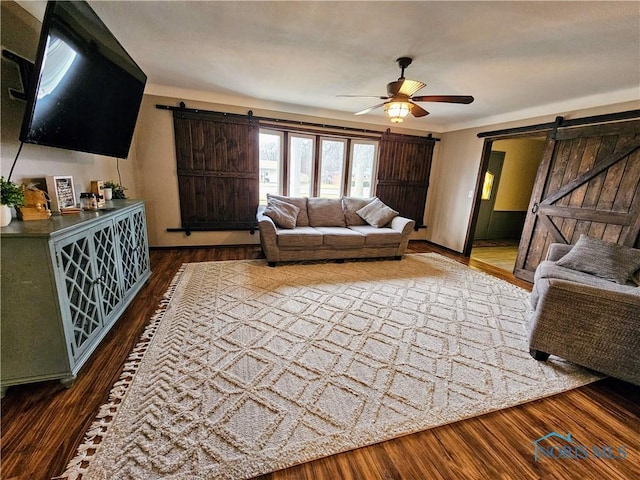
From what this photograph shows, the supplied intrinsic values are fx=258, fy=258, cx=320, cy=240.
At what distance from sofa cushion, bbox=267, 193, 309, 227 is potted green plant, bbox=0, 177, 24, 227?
8.90 feet

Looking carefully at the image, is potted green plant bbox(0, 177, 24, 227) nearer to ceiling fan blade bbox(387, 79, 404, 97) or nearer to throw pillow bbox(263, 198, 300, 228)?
throw pillow bbox(263, 198, 300, 228)

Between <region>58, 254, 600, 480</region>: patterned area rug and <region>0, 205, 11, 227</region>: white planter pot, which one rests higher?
<region>0, 205, 11, 227</region>: white planter pot

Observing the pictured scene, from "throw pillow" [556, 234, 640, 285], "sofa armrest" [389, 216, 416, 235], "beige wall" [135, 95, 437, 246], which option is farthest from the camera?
"sofa armrest" [389, 216, 416, 235]

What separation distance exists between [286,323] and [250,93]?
3.15 m

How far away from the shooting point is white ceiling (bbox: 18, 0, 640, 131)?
65.5 inches

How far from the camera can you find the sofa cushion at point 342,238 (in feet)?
12.1

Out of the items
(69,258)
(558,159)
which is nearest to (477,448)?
(69,258)

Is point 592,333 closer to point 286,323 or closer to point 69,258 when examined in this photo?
point 286,323

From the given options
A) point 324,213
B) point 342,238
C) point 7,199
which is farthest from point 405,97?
point 7,199

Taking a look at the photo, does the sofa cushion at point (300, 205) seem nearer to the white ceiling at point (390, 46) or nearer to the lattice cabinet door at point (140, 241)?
the white ceiling at point (390, 46)

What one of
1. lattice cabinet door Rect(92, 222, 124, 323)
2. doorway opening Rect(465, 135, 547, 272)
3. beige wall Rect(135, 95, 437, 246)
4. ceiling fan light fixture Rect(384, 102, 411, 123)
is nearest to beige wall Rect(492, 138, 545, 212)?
doorway opening Rect(465, 135, 547, 272)

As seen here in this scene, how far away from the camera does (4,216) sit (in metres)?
1.39

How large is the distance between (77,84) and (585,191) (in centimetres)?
495

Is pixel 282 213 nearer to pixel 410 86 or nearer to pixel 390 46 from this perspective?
pixel 410 86
